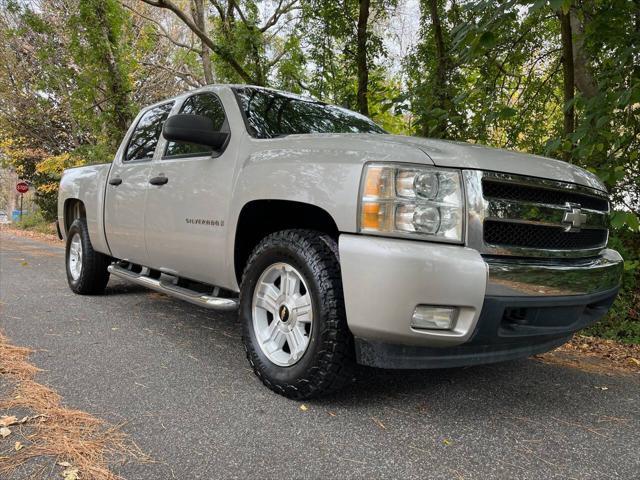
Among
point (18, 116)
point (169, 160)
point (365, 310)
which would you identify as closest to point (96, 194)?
point (169, 160)

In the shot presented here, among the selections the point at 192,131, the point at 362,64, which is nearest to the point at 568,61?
the point at 362,64

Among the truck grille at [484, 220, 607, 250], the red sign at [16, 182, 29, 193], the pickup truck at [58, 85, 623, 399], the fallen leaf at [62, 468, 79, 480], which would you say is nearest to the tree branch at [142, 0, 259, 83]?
the pickup truck at [58, 85, 623, 399]

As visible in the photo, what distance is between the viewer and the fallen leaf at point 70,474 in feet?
5.79

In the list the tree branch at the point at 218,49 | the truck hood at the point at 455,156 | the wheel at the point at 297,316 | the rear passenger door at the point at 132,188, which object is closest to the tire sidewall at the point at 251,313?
the wheel at the point at 297,316

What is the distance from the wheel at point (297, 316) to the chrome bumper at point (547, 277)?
730mm

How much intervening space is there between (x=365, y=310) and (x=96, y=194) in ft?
12.0

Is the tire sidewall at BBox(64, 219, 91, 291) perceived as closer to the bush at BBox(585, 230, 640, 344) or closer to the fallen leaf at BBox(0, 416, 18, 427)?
the fallen leaf at BBox(0, 416, 18, 427)

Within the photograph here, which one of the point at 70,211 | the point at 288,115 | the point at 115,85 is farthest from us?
the point at 115,85

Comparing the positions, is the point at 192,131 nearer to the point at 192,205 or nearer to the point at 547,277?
the point at 192,205

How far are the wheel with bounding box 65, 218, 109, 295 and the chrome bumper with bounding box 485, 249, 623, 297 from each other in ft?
14.0

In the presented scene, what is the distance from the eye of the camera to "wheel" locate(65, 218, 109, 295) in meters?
5.11

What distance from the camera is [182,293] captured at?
11.2 ft

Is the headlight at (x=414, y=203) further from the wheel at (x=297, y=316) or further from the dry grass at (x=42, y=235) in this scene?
the dry grass at (x=42, y=235)

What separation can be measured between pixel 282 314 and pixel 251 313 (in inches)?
9.6
